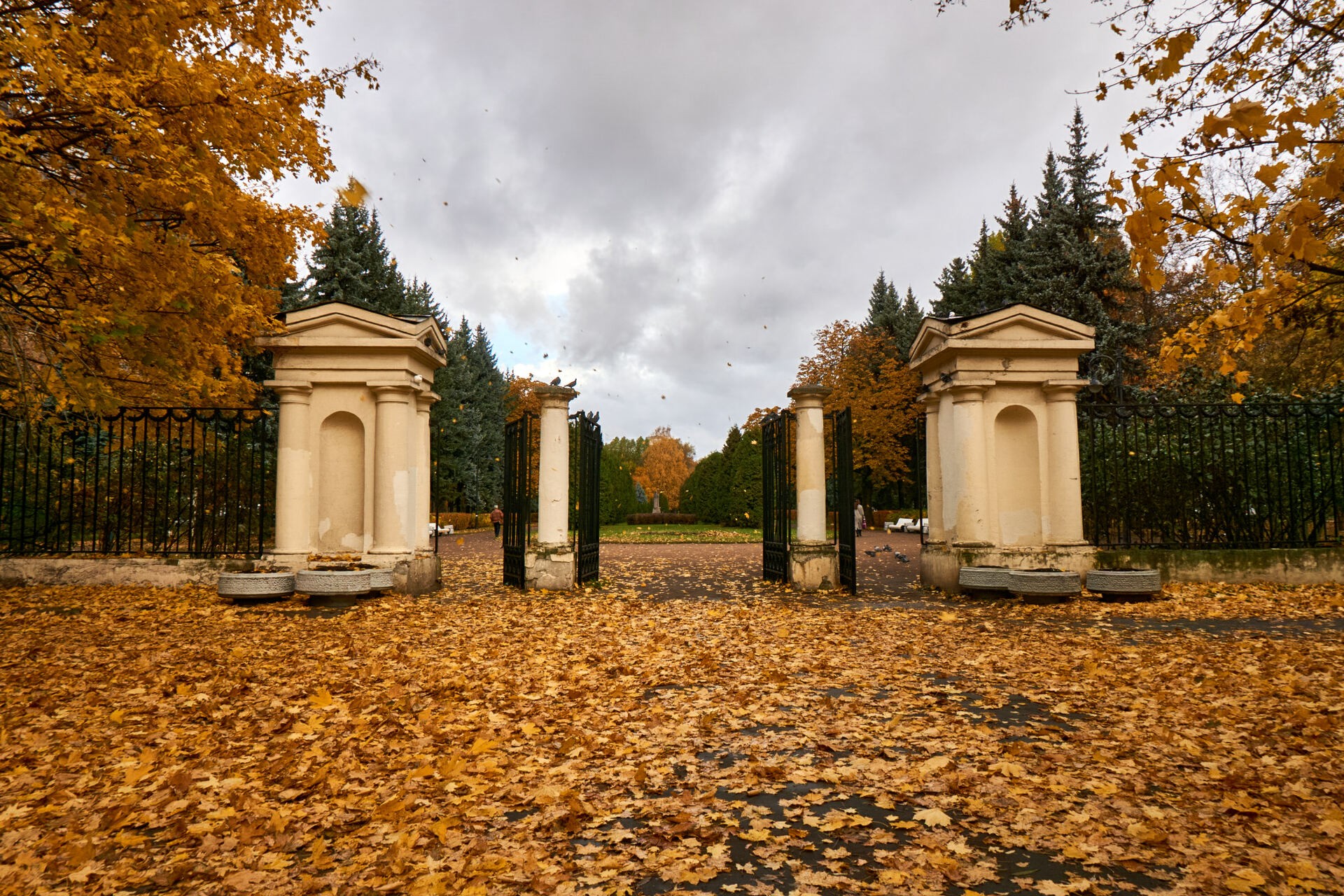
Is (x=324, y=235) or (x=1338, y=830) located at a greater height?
(x=324, y=235)

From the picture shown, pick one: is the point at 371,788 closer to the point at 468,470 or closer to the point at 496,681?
the point at 496,681

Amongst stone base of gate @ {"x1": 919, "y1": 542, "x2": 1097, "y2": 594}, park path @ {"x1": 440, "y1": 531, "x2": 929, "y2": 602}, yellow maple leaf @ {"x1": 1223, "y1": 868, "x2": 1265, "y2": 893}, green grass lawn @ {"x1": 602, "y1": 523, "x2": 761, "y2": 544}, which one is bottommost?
green grass lawn @ {"x1": 602, "y1": 523, "x2": 761, "y2": 544}

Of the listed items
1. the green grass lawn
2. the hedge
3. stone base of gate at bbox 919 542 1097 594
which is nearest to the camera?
stone base of gate at bbox 919 542 1097 594

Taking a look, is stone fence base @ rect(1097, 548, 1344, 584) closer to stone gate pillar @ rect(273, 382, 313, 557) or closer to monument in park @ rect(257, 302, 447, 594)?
monument in park @ rect(257, 302, 447, 594)

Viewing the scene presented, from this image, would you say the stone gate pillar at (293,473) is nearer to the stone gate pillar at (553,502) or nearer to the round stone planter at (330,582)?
the round stone planter at (330,582)

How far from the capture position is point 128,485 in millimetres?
12195

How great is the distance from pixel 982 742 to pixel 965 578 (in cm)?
565

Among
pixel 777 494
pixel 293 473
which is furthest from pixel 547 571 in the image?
pixel 777 494

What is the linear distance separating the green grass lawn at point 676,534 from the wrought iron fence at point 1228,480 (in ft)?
44.4

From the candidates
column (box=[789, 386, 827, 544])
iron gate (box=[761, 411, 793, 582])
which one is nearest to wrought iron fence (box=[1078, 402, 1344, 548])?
column (box=[789, 386, 827, 544])

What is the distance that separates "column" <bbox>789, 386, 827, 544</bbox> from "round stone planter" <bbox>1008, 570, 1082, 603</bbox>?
263cm

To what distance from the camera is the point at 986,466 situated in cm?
959

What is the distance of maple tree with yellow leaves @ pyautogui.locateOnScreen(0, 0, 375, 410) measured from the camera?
19.3ft

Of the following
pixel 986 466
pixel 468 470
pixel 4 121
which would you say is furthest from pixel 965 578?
pixel 468 470
